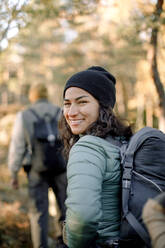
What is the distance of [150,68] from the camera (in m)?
4.00

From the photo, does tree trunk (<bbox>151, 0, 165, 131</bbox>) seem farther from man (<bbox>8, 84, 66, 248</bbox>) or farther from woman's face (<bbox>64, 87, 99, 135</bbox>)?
woman's face (<bbox>64, 87, 99, 135</bbox>)

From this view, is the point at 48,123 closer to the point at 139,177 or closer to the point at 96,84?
the point at 96,84

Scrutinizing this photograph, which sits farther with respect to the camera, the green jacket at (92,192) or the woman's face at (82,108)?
the woman's face at (82,108)

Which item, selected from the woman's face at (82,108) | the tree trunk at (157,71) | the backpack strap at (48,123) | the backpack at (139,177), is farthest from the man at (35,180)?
the backpack at (139,177)

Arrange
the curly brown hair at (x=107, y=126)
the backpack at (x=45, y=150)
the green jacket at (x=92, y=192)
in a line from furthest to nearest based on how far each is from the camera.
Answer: the backpack at (x=45, y=150) < the curly brown hair at (x=107, y=126) < the green jacket at (x=92, y=192)

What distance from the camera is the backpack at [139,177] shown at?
1435 millimetres

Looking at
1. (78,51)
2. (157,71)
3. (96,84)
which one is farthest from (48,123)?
(78,51)

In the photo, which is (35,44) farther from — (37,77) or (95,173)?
(95,173)

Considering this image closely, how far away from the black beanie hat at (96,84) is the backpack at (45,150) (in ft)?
6.82

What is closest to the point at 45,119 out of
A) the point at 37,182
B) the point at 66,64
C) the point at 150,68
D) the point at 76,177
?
the point at 37,182

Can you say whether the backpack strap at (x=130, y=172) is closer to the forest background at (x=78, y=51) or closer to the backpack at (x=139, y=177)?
the backpack at (x=139, y=177)

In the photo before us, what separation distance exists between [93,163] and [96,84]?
63cm

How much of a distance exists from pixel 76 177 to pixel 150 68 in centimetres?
299

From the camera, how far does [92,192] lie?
1361 mm
